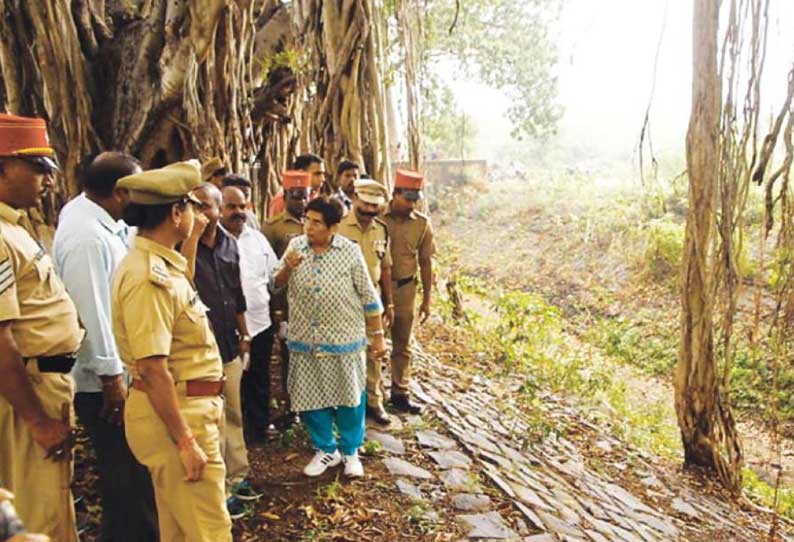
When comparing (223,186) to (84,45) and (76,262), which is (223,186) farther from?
(84,45)

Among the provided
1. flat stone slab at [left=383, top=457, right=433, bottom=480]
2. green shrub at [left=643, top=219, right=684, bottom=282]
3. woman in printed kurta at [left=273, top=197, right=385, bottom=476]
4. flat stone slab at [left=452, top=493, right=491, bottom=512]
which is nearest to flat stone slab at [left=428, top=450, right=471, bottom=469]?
flat stone slab at [left=383, top=457, right=433, bottom=480]

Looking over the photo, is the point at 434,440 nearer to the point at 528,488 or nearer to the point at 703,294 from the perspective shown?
the point at 528,488

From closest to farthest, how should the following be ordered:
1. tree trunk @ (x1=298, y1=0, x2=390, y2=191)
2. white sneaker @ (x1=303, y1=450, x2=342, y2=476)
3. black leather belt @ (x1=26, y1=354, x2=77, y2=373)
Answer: black leather belt @ (x1=26, y1=354, x2=77, y2=373) → white sneaker @ (x1=303, y1=450, x2=342, y2=476) → tree trunk @ (x1=298, y1=0, x2=390, y2=191)

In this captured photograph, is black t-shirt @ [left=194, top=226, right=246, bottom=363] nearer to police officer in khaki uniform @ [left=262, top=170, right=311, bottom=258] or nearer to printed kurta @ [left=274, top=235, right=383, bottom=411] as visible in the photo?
printed kurta @ [left=274, top=235, right=383, bottom=411]

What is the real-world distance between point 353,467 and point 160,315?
1.82 metres

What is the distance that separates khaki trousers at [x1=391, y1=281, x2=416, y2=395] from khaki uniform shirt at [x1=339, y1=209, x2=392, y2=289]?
1.36 ft

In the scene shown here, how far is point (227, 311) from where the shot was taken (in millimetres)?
3016

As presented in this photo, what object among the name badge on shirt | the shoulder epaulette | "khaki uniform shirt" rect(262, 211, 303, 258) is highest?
the shoulder epaulette

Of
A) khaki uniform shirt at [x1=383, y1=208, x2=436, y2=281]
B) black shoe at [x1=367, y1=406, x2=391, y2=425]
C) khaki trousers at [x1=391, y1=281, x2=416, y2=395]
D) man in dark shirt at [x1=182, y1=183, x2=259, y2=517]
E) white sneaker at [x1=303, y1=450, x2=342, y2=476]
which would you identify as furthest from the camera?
khaki trousers at [x1=391, y1=281, x2=416, y2=395]

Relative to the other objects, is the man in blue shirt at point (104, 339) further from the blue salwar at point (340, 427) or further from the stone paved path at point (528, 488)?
the stone paved path at point (528, 488)

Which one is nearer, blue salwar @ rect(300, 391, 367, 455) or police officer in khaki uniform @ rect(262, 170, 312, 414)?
blue salwar @ rect(300, 391, 367, 455)

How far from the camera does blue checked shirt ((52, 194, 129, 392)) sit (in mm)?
2404

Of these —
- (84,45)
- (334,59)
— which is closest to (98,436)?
(84,45)

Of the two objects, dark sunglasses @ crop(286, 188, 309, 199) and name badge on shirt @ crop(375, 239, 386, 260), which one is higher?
dark sunglasses @ crop(286, 188, 309, 199)
